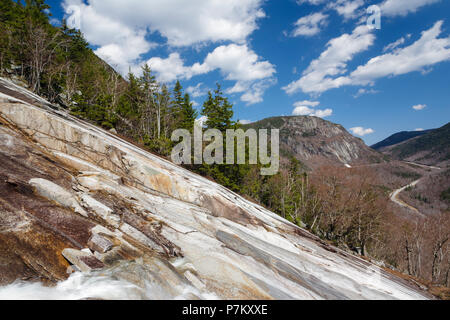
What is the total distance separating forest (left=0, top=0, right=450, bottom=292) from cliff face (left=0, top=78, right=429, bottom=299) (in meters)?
8.09

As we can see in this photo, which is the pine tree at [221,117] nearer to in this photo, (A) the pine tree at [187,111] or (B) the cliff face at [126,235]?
(A) the pine tree at [187,111]

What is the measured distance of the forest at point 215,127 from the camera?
19.4 m

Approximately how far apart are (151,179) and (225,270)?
5.59 meters

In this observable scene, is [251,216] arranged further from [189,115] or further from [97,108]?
[189,115]

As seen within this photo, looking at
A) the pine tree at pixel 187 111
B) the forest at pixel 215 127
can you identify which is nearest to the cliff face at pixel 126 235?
the forest at pixel 215 127

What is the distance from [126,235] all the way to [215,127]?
72.0 feet

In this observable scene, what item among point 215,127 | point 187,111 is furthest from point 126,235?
point 187,111

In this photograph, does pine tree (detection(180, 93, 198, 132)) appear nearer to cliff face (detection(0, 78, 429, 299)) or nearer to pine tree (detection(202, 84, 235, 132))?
pine tree (detection(202, 84, 235, 132))

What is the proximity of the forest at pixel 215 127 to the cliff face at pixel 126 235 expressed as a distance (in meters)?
8.09

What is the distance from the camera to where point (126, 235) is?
5.43m

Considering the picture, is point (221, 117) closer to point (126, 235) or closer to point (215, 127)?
point (215, 127)

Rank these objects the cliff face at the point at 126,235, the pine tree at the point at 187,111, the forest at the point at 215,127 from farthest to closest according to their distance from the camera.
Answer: the pine tree at the point at 187,111 → the forest at the point at 215,127 → the cliff face at the point at 126,235
